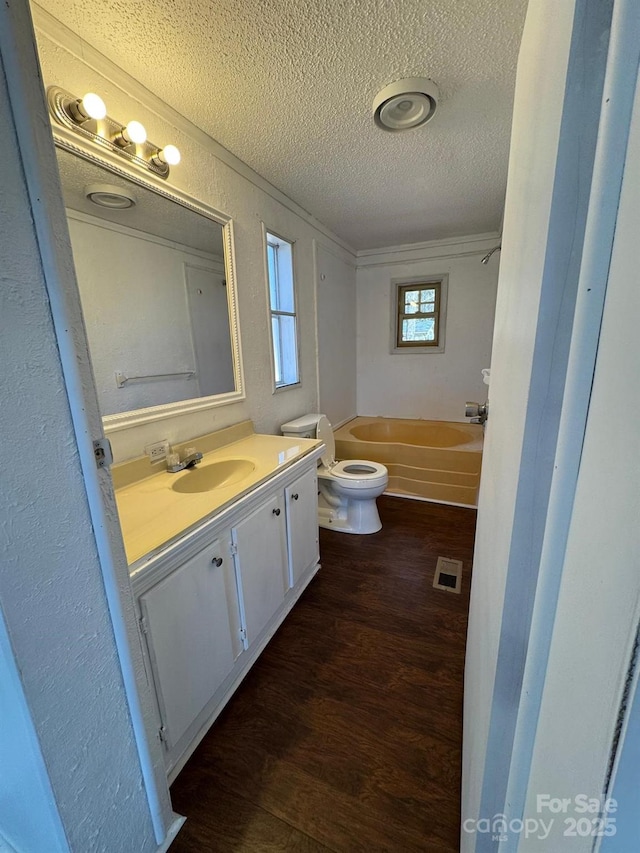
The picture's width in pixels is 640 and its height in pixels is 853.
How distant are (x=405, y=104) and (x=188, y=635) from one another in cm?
229

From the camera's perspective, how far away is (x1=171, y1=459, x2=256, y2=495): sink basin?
1473mm

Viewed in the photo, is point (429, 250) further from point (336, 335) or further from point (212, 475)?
point (212, 475)

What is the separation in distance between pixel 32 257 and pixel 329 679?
166 cm

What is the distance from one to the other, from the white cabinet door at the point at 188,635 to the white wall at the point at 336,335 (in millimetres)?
2118

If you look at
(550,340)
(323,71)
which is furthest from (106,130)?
(550,340)

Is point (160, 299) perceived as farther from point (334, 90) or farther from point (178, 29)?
point (334, 90)

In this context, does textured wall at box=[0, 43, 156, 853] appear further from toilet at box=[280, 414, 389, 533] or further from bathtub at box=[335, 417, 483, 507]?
bathtub at box=[335, 417, 483, 507]

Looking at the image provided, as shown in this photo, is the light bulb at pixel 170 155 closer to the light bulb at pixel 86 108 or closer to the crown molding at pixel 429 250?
the light bulb at pixel 86 108

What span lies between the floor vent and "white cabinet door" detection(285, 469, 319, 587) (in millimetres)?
745

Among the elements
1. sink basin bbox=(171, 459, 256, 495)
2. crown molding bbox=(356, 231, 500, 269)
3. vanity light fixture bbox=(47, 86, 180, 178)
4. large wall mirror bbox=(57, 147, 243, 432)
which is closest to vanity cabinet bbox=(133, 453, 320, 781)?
sink basin bbox=(171, 459, 256, 495)

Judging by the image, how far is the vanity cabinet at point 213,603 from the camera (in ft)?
3.17

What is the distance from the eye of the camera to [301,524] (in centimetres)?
177

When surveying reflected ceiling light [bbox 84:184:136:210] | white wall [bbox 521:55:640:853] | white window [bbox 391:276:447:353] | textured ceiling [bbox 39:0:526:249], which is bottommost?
white wall [bbox 521:55:640:853]

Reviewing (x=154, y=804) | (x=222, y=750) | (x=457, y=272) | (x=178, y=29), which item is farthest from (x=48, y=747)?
(x=457, y=272)
